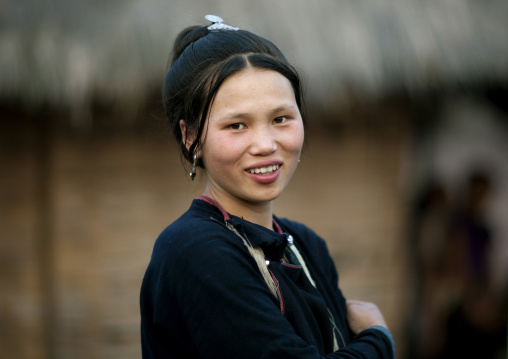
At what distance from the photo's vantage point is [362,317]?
170 centimetres

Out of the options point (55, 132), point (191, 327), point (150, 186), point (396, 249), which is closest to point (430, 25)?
point (396, 249)

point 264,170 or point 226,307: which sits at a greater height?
point 264,170

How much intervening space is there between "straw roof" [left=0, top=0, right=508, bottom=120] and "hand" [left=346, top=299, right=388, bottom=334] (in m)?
2.28

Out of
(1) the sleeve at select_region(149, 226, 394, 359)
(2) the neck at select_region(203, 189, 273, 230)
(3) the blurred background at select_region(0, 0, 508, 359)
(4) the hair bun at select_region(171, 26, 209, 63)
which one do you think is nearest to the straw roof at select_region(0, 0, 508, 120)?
(3) the blurred background at select_region(0, 0, 508, 359)

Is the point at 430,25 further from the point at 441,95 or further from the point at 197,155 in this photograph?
the point at 197,155

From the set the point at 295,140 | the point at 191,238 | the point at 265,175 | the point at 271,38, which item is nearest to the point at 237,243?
the point at 191,238

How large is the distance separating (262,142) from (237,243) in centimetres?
27

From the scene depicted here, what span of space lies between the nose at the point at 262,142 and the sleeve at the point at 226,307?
260mm

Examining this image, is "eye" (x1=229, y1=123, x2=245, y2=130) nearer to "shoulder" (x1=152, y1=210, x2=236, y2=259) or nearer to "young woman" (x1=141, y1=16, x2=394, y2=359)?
"young woman" (x1=141, y1=16, x2=394, y2=359)

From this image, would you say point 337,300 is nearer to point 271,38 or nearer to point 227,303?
point 227,303

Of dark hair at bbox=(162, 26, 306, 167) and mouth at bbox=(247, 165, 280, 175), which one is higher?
dark hair at bbox=(162, 26, 306, 167)

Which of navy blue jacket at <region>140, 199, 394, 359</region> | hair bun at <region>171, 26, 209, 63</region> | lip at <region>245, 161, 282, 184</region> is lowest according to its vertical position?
navy blue jacket at <region>140, 199, 394, 359</region>

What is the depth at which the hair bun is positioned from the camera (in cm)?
165

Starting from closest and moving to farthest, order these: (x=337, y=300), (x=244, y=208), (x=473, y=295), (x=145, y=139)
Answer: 1. (x=244, y=208)
2. (x=337, y=300)
3. (x=145, y=139)
4. (x=473, y=295)
